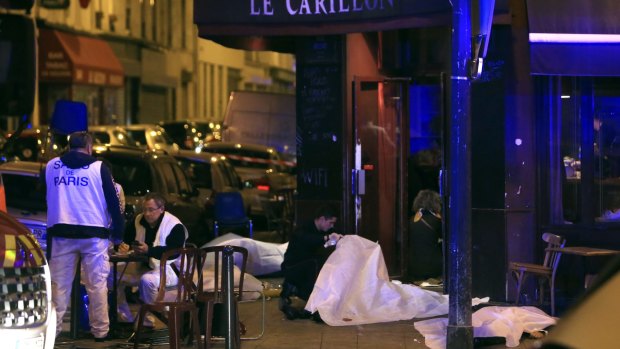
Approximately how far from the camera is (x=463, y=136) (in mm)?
9094

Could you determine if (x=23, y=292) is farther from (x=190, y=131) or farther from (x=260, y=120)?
(x=190, y=131)

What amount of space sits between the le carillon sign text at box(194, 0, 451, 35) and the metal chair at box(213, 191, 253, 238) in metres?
3.53

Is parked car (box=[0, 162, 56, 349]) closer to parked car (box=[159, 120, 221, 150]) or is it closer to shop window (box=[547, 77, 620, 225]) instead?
shop window (box=[547, 77, 620, 225])

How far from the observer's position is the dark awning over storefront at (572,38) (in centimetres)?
1091

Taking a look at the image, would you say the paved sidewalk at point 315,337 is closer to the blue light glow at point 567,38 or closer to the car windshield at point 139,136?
the blue light glow at point 567,38

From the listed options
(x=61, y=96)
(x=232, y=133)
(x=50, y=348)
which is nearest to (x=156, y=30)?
(x=61, y=96)

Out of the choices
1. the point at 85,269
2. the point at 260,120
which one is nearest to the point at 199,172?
the point at 260,120

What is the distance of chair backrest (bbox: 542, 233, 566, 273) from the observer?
1077 cm

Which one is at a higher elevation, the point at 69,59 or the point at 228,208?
the point at 69,59

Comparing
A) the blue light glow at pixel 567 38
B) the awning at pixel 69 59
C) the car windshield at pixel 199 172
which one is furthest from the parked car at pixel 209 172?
the awning at pixel 69 59

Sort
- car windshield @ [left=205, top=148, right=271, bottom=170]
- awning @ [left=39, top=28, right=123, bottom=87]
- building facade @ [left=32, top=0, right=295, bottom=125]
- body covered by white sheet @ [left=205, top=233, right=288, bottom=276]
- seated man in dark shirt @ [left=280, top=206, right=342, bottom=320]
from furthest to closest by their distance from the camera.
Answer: building facade @ [left=32, top=0, right=295, bottom=125] → awning @ [left=39, top=28, right=123, bottom=87] → car windshield @ [left=205, top=148, right=271, bottom=170] → body covered by white sheet @ [left=205, top=233, right=288, bottom=276] → seated man in dark shirt @ [left=280, top=206, right=342, bottom=320]

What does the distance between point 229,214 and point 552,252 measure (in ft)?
18.3

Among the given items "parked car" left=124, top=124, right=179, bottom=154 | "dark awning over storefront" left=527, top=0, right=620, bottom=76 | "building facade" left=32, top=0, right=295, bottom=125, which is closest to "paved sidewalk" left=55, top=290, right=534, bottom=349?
"dark awning over storefront" left=527, top=0, right=620, bottom=76

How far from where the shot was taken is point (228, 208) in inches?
604
